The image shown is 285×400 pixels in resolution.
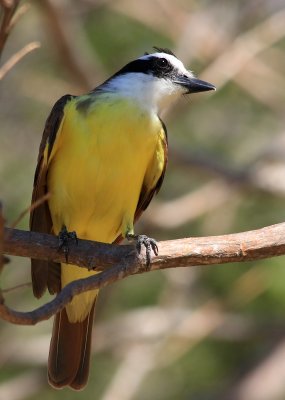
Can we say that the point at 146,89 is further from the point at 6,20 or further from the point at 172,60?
the point at 6,20

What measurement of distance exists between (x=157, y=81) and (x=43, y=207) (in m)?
0.84

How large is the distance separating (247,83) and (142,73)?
316 cm

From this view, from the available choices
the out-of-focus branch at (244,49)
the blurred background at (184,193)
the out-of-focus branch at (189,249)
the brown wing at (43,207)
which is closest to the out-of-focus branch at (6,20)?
the out-of-focus branch at (189,249)

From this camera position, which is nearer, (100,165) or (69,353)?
(100,165)

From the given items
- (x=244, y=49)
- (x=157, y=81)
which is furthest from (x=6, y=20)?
(x=244, y=49)

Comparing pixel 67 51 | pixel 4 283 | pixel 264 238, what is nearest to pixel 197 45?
pixel 67 51

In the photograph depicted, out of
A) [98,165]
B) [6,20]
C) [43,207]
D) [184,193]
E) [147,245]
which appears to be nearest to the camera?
[6,20]

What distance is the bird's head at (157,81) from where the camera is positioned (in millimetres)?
4742

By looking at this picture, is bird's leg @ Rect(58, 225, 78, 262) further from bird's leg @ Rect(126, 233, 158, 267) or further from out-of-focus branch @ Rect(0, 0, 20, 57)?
out-of-focus branch @ Rect(0, 0, 20, 57)

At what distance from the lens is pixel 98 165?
443 centimetres

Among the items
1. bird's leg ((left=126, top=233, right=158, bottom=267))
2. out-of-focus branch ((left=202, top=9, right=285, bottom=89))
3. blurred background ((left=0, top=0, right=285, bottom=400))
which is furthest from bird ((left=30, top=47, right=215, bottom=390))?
out-of-focus branch ((left=202, top=9, right=285, bottom=89))

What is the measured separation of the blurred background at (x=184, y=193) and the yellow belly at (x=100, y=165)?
1630mm

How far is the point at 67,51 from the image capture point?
21.8 feet

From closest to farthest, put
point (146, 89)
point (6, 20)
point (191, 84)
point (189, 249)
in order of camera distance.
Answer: point (6, 20) < point (189, 249) < point (146, 89) < point (191, 84)
